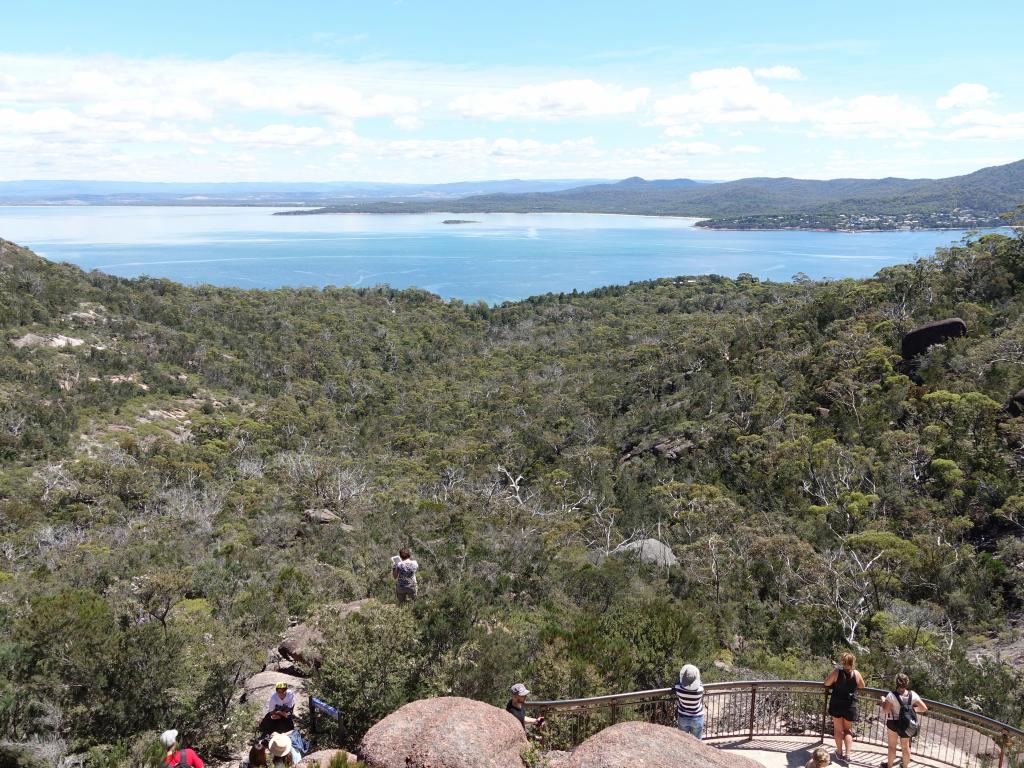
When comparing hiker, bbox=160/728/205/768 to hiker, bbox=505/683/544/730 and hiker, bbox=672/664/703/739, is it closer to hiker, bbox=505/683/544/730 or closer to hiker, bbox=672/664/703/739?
hiker, bbox=505/683/544/730

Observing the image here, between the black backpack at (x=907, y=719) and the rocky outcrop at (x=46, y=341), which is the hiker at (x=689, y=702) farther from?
the rocky outcrop at (x=46, y=341)

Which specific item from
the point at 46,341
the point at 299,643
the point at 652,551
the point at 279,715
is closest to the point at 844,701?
the point at 279,715

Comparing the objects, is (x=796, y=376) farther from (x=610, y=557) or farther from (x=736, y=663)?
(x=736, y=663)

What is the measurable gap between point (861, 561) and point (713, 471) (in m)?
12.0

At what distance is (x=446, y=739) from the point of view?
6730 mm

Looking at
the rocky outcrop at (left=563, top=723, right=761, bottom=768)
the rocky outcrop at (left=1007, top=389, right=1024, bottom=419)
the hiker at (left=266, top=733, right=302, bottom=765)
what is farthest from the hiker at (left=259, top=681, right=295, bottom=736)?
the rocky outcrop at (left=1007, top=389, right=1024, bottom=419)

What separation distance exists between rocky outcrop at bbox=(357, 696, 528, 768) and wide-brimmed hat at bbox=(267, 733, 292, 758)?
899mm

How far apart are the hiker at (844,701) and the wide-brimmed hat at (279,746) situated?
5.82 m

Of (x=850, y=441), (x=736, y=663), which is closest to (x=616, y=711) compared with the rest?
(x=736, y=663)

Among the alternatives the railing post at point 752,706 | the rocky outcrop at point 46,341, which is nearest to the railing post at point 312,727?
the railing post at point 752,706

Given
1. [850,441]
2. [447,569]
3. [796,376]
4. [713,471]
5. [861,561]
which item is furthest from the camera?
[796,376]

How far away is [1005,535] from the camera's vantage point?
20.9 metres

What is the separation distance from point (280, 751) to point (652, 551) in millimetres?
17730

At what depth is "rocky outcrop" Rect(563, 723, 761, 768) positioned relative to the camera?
6.34 m
